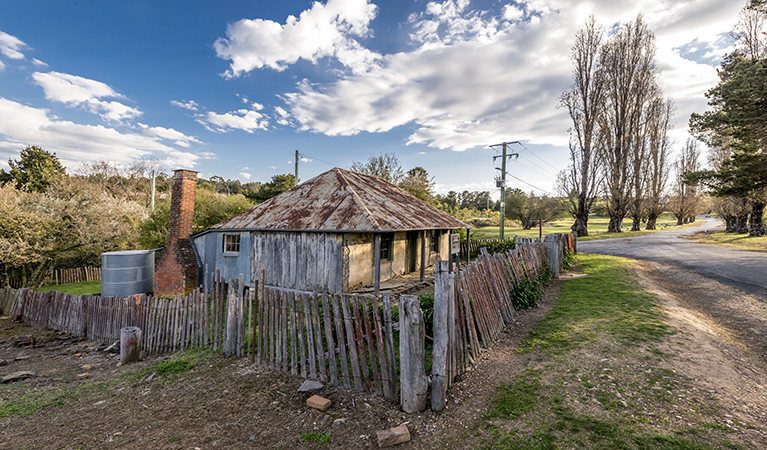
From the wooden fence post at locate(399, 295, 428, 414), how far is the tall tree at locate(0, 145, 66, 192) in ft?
164

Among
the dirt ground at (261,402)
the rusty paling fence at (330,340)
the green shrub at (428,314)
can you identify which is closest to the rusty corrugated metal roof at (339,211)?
the green shrub at (428,314)

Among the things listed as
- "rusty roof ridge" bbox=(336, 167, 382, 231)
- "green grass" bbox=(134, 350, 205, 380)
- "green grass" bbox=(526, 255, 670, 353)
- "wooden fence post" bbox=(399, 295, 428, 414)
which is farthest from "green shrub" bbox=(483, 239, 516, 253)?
"green grass" bbox=(134, 350, 205, 380)

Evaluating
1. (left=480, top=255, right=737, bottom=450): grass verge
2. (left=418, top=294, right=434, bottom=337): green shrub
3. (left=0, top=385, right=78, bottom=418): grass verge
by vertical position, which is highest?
(left=418, top=294, right=434, bottom=337): green shrub

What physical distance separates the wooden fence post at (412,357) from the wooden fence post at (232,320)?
383 cm

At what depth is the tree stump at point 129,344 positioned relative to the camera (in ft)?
22.6

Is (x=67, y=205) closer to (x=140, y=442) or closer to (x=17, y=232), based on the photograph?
(x=17, y=232)

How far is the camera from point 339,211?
11133 millimetres

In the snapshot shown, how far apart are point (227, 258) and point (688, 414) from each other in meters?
13.6

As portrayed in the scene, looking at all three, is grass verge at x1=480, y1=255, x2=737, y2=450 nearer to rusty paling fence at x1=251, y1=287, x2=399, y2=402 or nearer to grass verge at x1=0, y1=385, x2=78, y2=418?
rusty paling fence at x1=251, y1=287, x2=399, y2=402

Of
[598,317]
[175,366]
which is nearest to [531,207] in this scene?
[598,317]

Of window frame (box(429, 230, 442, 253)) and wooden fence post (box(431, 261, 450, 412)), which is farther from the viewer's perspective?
window frame (box(429, 230, 442, 253))

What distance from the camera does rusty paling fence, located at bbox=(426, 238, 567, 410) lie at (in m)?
4.22

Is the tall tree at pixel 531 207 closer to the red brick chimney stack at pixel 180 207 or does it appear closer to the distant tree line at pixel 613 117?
the distant tree line at pixel 613 117

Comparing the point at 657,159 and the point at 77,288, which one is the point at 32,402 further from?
the point at 657,159
